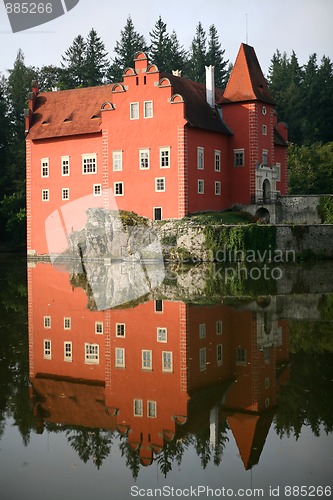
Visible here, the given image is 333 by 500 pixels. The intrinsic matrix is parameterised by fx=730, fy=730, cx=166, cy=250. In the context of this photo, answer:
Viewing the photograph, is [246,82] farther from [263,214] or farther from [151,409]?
[151,409]

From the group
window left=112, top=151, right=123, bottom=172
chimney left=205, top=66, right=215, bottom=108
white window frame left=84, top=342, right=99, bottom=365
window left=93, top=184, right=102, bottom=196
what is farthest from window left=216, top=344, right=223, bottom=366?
chimney left=205, top=66, right=215, bottom=108

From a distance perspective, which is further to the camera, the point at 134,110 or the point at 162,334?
the point at 134,110

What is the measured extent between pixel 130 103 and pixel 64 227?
32.3ft

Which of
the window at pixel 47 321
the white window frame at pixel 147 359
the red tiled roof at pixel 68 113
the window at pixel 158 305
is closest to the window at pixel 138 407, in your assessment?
the white window frame at pixel 147 359

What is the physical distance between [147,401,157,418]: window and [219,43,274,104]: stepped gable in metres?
40.3

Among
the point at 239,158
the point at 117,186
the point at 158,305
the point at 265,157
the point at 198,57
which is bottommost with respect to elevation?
the point at 158,305

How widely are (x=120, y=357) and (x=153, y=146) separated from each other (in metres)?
33.8

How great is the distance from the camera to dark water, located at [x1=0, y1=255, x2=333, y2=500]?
8.10 meters

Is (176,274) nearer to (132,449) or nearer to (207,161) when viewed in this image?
(207,161)

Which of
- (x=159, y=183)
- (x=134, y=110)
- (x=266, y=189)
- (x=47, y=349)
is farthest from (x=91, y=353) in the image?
(x=266, y=189)

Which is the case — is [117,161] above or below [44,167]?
below

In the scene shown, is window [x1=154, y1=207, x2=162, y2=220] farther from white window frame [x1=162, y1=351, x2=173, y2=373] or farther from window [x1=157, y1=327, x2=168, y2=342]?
white window frame [x1=162, y1=351, x2=173, y2=373]

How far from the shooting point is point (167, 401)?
10734 mm

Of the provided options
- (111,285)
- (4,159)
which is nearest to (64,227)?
(4,159)
